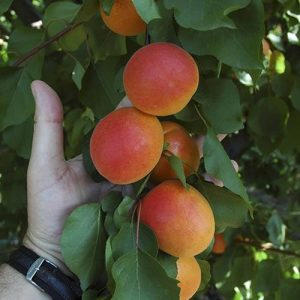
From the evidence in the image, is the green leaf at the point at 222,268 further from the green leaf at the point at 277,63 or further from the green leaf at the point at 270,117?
the green leaf at the point at 277,63

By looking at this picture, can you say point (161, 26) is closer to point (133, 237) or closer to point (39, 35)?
point (133, 237)

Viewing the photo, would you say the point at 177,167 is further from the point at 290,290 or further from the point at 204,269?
the point at 290,290

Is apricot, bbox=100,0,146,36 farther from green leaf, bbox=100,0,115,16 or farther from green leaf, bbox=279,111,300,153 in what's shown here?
green leaf, bbox=279,111,300,153

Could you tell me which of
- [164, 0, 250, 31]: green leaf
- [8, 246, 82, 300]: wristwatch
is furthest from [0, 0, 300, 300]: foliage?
[8, 246, 82, 300]: wristwatch

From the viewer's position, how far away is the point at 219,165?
699mm

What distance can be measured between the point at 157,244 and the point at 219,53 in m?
0.26

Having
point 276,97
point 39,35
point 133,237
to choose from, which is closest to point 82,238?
point 133,237

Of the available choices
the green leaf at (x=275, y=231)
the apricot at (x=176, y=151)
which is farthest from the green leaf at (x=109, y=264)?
the green leaf at (x=275, y=231)

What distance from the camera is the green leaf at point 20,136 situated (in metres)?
1.10

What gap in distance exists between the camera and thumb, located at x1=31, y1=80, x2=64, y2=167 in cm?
92

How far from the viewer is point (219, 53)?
0.67 meters

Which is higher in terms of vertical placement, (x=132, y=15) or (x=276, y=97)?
(x=132, y=15)

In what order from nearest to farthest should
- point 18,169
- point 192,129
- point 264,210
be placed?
point 192,129
point 18,169
point 264,210

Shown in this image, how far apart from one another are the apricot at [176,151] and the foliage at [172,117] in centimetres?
2
